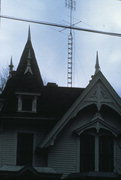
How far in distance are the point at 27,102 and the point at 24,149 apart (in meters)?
2.62

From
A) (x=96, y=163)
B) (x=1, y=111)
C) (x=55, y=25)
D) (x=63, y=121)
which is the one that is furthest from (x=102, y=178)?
(x=55, y=25)

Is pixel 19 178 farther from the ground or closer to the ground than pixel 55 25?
closer to the ground

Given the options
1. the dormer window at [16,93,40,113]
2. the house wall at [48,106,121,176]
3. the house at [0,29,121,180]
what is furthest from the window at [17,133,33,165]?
the dormer window at [16,93,40,113]

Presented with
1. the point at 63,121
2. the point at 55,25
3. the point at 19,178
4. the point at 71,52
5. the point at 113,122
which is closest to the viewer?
the point at 55,25

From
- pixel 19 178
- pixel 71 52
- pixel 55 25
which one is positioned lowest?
pixel 19 178

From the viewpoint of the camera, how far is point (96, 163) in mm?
23609

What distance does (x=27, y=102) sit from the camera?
2466 centimetres

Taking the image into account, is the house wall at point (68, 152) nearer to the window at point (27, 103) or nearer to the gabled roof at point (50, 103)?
the gabled roof at point (50, 103)

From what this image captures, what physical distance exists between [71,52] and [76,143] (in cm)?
1233

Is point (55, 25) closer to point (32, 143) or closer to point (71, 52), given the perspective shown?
point (32, 143)

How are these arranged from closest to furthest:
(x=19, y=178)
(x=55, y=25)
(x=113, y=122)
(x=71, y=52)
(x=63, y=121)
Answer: (x=55, y=25) → (x=19, y=178) → (x=63, y=121) → (x=113, y=122) → (x=71, y=52)

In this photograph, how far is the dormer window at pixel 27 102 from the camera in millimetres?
24156

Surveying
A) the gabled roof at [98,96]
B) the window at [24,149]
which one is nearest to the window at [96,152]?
the gabled roof at [98,96]

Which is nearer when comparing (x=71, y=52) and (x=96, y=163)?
(x=96, y=163)
